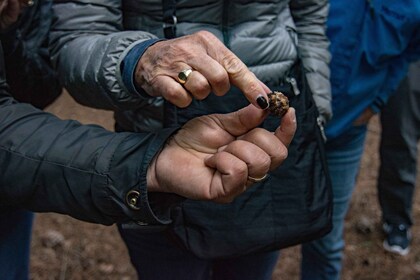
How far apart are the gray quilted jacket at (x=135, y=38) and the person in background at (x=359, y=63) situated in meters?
0.37

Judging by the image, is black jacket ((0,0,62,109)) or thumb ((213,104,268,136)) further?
black jacket ((0,0,62,109))

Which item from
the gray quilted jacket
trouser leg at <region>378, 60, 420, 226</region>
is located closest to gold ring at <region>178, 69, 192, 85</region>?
the gray quilted jacket

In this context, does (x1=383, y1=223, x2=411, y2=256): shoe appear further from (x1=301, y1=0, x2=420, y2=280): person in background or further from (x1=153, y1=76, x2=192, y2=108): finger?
(x1=153, y1=76, x2=192, y2=108): finger

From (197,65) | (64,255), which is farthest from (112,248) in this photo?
(197,65)

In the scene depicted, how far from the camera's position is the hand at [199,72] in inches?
42.3

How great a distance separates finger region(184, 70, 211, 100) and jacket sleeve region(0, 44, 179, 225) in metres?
0.14

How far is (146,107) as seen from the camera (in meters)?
1.48

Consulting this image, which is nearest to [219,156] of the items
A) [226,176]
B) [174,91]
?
[226,176]

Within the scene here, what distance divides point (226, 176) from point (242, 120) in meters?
0.13

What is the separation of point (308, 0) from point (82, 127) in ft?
2.69

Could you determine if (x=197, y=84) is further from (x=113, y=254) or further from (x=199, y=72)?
(x=113, y=254)

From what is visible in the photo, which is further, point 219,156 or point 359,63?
point 359,63

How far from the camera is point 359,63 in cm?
195

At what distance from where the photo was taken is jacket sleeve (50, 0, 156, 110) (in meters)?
1.30
